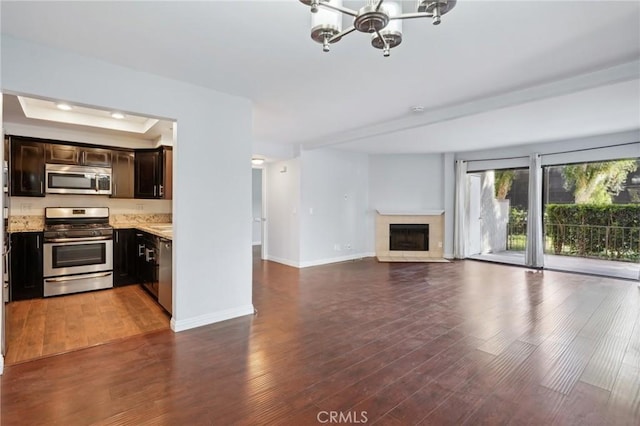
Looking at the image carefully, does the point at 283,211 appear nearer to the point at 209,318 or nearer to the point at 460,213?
the point at 209,318

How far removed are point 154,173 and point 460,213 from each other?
6.29 meters

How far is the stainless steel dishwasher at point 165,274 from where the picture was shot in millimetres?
3355

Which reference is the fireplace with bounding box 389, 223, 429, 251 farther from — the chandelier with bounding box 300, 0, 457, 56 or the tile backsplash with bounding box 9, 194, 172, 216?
the chandelier with bounding box 300, 0, 457, 56

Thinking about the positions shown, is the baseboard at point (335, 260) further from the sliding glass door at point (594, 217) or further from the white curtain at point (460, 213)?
the sliding glass door at point (594, 217)

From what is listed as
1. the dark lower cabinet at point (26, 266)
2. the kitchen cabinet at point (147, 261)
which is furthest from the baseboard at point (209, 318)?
the dark lower cabinet at point (26, 266)

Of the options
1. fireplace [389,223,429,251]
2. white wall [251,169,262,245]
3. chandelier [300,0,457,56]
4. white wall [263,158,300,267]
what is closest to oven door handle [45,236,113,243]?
white wall [263,158,300,267]

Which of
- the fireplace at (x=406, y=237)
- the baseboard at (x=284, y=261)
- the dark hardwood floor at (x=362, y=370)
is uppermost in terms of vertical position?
the fireplace at (x=406, y=237)

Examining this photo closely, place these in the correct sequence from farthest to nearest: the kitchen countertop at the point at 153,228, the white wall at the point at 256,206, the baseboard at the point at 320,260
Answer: the white wall at the point at 256,206 → the baseboard at the point at 320,260 → the kitchen countertop at the point at 153,228

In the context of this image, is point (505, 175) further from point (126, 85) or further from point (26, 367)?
point (26, 367)

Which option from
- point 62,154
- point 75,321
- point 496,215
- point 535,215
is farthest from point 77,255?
point 496,215

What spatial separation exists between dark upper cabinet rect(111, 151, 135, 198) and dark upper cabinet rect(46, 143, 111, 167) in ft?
0.38

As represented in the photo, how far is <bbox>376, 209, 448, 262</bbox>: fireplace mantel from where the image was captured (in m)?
7.37

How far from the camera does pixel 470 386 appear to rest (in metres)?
2.19

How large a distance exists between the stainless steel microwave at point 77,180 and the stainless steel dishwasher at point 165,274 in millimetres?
1895
